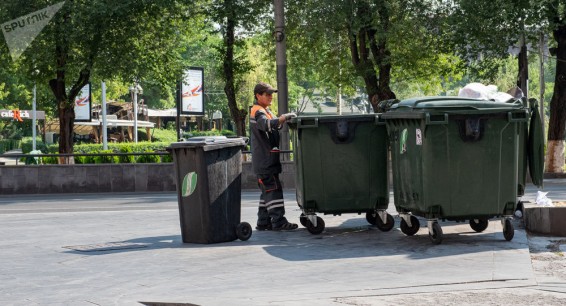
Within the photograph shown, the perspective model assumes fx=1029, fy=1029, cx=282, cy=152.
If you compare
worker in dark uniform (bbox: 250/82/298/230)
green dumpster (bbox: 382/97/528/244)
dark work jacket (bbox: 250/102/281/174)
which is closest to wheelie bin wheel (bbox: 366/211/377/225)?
worker in dark uniform (bbox: 250/82/298/230)

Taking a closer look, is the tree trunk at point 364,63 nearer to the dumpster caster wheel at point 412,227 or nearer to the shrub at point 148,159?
the shrub at point 148,159

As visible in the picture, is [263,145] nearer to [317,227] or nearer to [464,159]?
[317,227]

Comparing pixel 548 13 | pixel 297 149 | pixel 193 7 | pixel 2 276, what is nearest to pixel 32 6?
pixel 193 7

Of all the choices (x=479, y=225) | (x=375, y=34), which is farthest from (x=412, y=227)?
(x=375, y=34)

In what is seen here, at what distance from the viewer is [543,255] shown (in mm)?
9398

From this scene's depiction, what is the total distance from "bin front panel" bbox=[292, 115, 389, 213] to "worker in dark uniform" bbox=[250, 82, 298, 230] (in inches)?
Answer: 14.1

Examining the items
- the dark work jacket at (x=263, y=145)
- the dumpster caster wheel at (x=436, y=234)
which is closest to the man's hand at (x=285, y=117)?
the dark work jacket at (x=263, y=145)

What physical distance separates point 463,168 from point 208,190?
252 cm

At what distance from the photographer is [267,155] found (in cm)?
1127

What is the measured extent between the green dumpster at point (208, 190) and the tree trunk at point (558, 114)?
67.5ft

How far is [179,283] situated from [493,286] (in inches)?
90.9

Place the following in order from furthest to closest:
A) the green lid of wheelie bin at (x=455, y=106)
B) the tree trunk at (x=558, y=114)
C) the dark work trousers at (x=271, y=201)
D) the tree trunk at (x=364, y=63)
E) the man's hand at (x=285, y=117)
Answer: the tree trunk at (x=364, y=63)
the tree trunk at (x=558, y=114)
the dark work trousers at (x=271, y=201)
the man's hand at (x=285, y=117)
the green lid of wheelie bin at (x=455, y=106)

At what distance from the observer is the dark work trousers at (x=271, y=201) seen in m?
11.4

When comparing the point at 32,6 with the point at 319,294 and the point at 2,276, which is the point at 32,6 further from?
the point at 319,294
